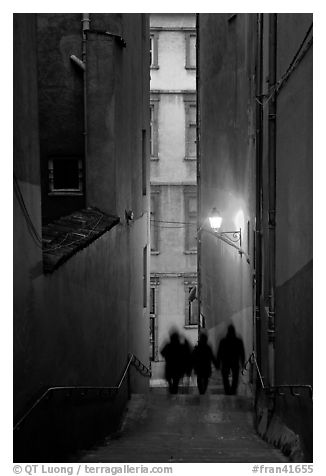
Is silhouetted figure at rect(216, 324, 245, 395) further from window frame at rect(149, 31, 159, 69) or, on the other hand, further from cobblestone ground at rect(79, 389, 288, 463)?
window frame at rect(149, 31, 159, 69)

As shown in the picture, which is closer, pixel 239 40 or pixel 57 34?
pixel 57 34

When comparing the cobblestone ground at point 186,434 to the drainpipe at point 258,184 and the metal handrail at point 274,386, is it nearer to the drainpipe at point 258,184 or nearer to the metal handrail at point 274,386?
the metal handrail at point 274,386

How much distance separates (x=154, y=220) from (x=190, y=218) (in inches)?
60.6

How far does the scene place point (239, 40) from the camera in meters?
14.7

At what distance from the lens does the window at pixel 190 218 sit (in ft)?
88.2

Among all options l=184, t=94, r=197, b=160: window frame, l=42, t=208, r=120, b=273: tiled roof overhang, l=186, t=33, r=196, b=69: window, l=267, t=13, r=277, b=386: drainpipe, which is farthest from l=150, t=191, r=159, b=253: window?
l=267, t=13, r=277, b=386: drainpipe

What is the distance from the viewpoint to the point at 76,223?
31.7ft

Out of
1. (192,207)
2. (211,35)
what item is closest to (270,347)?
(211,35)

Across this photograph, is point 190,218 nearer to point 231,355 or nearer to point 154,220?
point 154,220

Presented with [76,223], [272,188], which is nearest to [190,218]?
[76,223]

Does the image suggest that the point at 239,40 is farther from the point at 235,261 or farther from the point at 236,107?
the point at 235,261

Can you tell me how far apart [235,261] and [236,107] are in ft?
11.9

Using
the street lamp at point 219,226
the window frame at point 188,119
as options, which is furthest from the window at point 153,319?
the street lamp at point 219,226

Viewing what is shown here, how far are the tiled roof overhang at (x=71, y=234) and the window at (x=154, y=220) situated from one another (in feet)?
49.7
